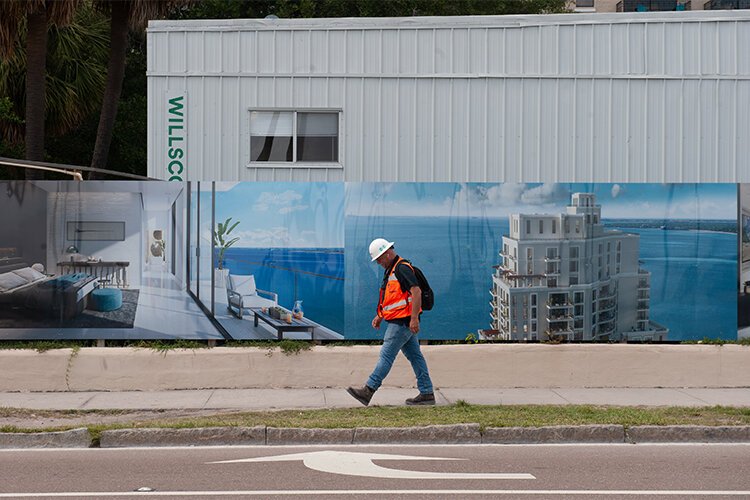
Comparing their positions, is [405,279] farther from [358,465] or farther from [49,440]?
[49,440]

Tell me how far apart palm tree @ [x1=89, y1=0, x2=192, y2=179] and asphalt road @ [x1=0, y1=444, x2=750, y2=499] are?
11.8 m

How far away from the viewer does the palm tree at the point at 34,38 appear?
16.5 metres

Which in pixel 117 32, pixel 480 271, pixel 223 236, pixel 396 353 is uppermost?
pixel 117 32

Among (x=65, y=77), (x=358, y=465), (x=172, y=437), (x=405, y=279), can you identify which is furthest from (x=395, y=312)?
(x=65, y=77)

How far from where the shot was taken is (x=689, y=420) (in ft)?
31.5

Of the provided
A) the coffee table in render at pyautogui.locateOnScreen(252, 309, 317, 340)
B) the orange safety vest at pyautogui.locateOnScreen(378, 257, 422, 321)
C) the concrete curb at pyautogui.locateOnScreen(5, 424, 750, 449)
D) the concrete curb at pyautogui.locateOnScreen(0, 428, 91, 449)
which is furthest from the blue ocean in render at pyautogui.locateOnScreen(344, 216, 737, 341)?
the concrete curb at pyautogui.locateOnScreen(0, 428, 91, 449)

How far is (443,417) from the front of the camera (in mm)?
9633

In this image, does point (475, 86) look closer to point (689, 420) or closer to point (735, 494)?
point (689, 420)

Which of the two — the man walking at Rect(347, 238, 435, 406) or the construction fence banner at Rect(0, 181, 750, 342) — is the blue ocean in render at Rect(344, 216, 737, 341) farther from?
the man walking at Rect(347, 238, 435, 406)

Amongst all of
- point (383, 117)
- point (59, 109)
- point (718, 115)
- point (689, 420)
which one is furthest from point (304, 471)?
point (59, 109)

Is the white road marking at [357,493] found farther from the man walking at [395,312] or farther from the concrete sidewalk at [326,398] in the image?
the concrete sidewalk at [326,398]

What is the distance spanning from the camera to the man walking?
404 inches

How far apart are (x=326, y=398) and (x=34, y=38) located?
1003 cm

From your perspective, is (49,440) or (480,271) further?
(480,271)
